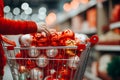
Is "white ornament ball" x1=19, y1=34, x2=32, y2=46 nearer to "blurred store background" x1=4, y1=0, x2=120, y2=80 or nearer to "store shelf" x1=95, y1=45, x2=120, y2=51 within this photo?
"blurred store background" x1=4, y1=0, x2=120, y2=80

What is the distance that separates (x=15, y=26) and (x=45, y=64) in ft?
0.87

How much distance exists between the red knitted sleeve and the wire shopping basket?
0.11 meters

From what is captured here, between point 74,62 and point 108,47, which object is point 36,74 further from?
point 108,47

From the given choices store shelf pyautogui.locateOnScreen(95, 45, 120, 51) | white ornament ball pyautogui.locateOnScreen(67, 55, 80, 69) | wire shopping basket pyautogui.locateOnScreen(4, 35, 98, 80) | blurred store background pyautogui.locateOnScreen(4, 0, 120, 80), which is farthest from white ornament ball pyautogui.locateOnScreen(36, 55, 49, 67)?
store shelf pyautogui.locateOnScreen(95, 45, 120, 51)

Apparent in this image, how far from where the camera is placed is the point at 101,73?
4996 mm

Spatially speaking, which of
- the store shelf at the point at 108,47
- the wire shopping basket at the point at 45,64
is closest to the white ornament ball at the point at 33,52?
the wire shopping basket at the point at 45,64

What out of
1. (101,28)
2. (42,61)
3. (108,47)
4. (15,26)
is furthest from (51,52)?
(101,28)

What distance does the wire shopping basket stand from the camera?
167 cm

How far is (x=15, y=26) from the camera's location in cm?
155

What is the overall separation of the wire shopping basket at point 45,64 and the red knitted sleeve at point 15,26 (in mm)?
113

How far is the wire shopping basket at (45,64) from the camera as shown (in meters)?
1.67

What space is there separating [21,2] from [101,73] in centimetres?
321

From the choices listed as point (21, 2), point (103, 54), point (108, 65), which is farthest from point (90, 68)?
point (21, 2)

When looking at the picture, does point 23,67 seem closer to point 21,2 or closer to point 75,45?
point 75,45
